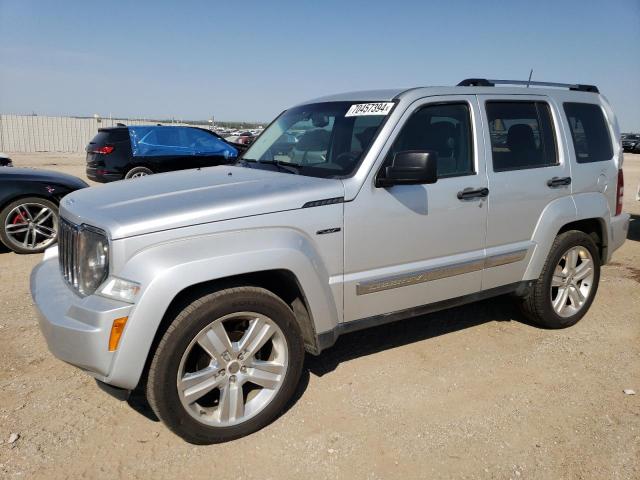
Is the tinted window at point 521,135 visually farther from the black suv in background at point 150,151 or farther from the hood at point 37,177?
the black suv in background at point 150,151

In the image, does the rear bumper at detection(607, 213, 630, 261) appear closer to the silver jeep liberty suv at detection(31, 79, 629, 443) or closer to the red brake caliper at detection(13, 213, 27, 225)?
the silver jeep liberty suv at detection(31, 79, 629, 443)

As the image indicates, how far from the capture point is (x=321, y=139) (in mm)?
3732

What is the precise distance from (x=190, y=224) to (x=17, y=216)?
15.9 ft

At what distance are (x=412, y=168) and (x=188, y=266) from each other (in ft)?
4.56

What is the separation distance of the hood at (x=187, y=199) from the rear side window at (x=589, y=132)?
7.98 feet

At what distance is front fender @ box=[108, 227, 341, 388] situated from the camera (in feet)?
8.17

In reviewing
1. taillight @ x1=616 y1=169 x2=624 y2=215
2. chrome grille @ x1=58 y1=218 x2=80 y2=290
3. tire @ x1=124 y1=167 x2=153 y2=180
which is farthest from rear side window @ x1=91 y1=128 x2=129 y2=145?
taillight @ x1=616 y1=169 x2=624 y2=215

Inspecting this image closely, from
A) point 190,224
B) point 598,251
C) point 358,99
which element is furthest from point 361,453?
point 598,251

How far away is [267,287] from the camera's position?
309cm

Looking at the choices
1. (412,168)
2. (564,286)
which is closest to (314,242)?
(412,168)

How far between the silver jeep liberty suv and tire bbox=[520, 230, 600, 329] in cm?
2

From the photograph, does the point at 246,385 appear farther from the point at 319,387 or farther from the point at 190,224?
the point at 190,224

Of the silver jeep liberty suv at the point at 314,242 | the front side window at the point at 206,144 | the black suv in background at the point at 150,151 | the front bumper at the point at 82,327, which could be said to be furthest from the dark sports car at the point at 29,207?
the front side window at the point at 206,144

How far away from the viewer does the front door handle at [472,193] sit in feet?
11.6
